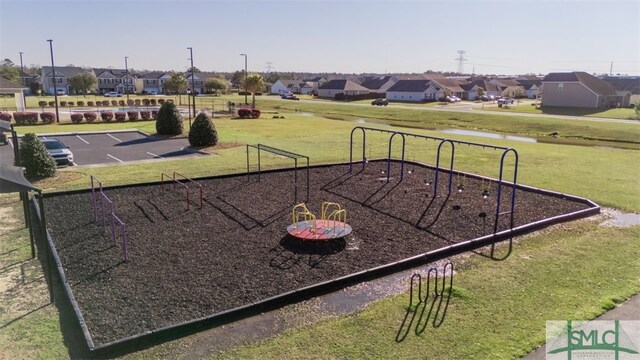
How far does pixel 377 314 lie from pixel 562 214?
28.2ft

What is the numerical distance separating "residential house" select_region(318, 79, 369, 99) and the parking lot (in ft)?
220

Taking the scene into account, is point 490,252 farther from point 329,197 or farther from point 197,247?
point 197,247

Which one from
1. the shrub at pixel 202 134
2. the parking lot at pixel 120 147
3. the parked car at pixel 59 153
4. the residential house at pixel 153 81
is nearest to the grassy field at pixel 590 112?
the shrub at pixel 202 134

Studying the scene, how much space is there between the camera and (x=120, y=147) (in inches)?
1014

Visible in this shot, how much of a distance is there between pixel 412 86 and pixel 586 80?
3143 centimetres

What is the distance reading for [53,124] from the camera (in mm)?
36375

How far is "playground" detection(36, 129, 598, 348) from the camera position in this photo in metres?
8.12

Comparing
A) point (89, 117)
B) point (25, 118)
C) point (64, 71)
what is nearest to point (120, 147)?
point (89, 117)

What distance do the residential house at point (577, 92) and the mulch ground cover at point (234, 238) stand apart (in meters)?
59.1

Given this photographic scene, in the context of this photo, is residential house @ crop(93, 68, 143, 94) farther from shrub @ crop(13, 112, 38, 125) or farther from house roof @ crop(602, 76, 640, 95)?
house roof @ crop(602, 76, 640, 95)

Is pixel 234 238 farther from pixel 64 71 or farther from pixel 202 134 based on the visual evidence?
pixel 64 71

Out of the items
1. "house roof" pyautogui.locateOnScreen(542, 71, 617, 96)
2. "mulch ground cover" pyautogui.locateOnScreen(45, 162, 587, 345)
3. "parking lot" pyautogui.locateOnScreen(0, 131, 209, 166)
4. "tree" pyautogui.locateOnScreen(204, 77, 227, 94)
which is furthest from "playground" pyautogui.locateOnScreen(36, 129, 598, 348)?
"tree" pyautogui.locateOnScreen(204, 77, 227, 94)

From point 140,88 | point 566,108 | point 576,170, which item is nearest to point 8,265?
point 576,170

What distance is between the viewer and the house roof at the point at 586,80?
2601 inches
